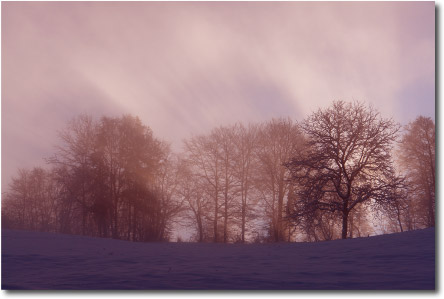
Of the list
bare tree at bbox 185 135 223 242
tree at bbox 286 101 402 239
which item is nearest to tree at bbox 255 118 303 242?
bare tree at bbox 185 135 223 242

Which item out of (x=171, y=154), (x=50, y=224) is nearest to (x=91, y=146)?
(x=171, y=154)

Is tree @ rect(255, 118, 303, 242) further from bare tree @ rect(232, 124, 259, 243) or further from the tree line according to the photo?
bare tree @ rect(232, 124, 259, 243)

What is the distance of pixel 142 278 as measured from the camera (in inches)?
312

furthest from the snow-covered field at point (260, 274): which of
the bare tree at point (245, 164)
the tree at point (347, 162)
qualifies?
the bare tree at point (245, 164)

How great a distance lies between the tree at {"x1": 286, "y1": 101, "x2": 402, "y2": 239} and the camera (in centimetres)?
2514

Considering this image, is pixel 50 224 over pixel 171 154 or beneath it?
beneath

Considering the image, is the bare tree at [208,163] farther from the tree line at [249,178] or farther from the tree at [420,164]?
the tree at [420,164]

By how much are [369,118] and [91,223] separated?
2628cm

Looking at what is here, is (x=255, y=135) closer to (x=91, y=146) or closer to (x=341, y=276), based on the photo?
(x=91, y=146)

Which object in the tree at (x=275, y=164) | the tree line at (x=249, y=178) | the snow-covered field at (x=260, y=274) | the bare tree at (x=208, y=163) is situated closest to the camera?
the snow-covered field at (x=260, y=274)

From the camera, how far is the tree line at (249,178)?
2559cm

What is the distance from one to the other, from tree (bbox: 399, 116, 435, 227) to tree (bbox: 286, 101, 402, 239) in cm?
129

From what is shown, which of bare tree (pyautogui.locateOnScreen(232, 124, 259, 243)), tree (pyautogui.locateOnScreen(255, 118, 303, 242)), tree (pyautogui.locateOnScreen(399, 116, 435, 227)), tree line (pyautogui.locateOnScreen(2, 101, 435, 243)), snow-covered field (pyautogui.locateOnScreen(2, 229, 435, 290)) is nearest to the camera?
snow-covered field (pyautogui.locateOnScreen(2, 229, 435, 290))

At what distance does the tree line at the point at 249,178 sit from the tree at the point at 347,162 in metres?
0.07
